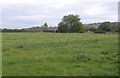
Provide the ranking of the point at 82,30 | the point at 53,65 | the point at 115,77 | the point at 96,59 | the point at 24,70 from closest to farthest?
the point at 115,77 < the point at 24,70 < the point at 53,65 < the point at 96,59 < the point at 82,30

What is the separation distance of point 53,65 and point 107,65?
2384 mm

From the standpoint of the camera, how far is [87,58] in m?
14.0

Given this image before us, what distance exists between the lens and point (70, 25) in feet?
238

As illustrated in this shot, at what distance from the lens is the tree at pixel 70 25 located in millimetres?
69562

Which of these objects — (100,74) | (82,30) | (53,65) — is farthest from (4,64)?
(82,30)

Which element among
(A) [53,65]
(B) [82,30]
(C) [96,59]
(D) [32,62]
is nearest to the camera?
(A) [53,65]

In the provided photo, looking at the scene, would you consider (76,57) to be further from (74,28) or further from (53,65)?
(74,28)

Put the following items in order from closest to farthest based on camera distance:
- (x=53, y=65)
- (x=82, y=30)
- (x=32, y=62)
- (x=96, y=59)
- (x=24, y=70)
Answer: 1. (x=24, y=70)
2. (x=53, y=65)
3. (x=32, y=62)
4. (x=96, y=59)
5. (x=82, y=30)

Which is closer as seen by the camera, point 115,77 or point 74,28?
point 115,77

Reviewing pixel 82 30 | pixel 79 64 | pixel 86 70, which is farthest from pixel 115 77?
pixel 82 30

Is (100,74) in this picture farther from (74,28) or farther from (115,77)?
(74,28)

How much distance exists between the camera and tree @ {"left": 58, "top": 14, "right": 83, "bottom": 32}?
69562 millimetres

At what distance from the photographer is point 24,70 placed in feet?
36.4

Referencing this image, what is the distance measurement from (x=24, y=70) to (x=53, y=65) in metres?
1.67
